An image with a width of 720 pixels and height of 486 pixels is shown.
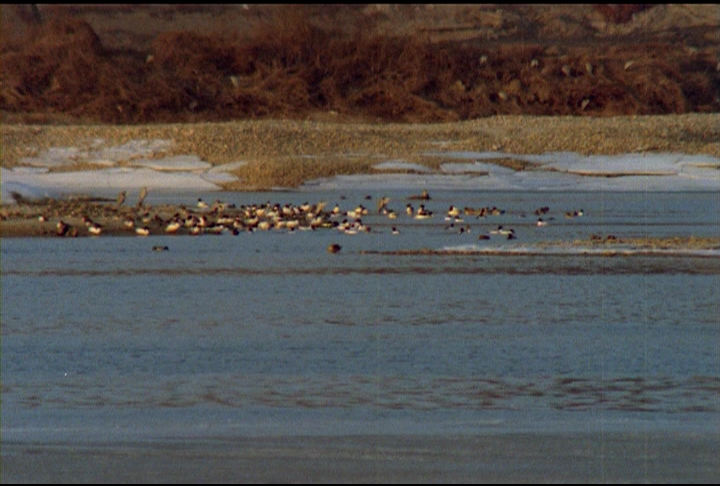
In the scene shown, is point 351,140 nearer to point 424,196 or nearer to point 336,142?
point 336,142

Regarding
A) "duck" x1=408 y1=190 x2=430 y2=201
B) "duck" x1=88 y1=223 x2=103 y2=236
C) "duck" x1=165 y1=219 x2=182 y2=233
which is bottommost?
"duck" x1=408 y1=190 x2=430 y2=201

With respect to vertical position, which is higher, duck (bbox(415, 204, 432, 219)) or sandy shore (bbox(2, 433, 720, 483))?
sandy shore (bbox(2, 433, 720, 483))

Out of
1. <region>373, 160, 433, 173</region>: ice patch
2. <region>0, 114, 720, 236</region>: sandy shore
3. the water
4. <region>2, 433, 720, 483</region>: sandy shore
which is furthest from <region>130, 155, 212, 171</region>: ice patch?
<region>2, 433, 720, 483</region>: sandy shore

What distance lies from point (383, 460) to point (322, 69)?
4290cm

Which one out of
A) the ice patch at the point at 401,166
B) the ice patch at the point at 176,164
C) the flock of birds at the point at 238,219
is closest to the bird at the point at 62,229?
the flock of birds at the point at 238,219

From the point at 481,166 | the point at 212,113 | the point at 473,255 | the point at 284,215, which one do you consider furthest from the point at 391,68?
the point at 473,255

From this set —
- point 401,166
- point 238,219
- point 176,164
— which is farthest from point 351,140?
point 238,219

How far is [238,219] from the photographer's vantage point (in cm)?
1947

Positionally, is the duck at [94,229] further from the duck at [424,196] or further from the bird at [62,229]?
the duck at [424,196]

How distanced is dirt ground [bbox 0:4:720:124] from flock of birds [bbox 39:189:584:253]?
23.8 metres

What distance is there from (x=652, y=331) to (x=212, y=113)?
122 ft

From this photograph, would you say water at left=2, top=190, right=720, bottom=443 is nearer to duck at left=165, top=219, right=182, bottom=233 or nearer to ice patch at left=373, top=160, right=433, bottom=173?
duck at left=165, top=219, right=182, bottom=233

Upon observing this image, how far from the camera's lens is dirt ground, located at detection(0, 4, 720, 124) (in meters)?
46.1

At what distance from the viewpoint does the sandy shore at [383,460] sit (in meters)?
5.42
